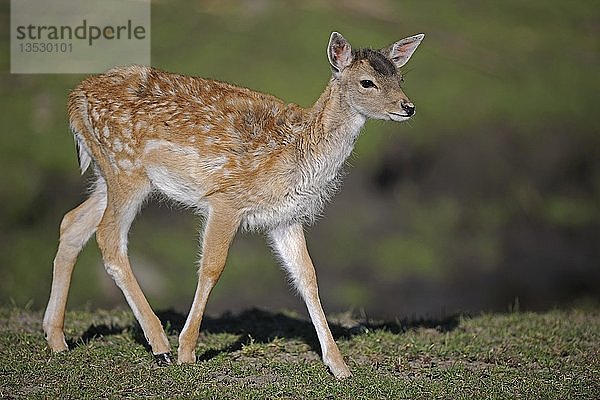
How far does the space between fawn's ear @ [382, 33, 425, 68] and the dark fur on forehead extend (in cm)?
17

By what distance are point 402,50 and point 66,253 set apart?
3542 mm

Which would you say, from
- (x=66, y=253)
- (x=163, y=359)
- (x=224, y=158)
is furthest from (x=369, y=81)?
(x=66, y=253)

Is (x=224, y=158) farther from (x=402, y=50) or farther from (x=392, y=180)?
(x=392, y=180)

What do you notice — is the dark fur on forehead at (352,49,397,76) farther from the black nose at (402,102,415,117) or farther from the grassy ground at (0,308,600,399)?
the grassy ground at (0,308,600,399)

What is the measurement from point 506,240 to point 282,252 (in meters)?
12.6

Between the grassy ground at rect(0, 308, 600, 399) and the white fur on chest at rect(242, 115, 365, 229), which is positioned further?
the white fur on chest at rect(242, 115, 365, 229)

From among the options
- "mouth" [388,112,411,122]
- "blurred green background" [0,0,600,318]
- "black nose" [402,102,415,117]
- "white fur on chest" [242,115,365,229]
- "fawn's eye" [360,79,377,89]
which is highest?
"fawn's eye" [360,79,377,89]

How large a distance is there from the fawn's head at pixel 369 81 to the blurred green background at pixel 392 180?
329 inches

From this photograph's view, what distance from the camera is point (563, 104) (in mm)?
23797

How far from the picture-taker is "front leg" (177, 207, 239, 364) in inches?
338

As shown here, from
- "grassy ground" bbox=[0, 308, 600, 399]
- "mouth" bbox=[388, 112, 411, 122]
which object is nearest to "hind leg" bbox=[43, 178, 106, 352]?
"grassy ground" bbox=[0, 308, 600, 399]

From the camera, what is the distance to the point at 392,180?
20.8 meters

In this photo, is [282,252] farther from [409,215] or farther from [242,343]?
[409,215]

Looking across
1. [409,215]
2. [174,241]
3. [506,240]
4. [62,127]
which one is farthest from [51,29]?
[506,240]
